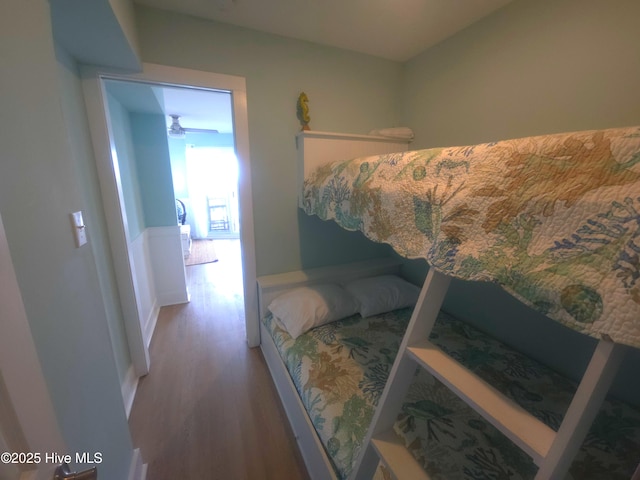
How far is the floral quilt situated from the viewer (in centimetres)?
42

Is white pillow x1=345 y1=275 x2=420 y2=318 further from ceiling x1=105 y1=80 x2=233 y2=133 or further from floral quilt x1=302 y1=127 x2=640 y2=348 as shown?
ceiling x1=105 y1=80 x2=233 y2=133

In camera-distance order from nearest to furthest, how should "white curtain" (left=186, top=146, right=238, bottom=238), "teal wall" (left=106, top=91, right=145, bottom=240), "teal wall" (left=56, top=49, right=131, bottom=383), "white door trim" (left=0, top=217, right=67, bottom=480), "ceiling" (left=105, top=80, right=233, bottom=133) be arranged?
"white door trim" (left=0, top=217, right=67, bottom=480) < "teal wall" (left=56, top=49, right=131, bottom=383) < "ceiling" (left=105, top=80, right=233, bottom=133) < "teal wall" (left=106, top=91, right=145, bottom=240) < "white curtain" (left=186, top=146, right=238, bottom=238)

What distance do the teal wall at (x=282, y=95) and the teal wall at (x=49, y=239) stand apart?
1.02m

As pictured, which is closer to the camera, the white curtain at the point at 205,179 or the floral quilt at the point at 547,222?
the floral quilt at the point at 547,222

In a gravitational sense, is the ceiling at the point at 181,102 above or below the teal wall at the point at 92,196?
above

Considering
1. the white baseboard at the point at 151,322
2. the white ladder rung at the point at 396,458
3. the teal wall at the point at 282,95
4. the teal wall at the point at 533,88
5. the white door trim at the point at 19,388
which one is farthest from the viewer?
the white baseboard at the point at 151,322

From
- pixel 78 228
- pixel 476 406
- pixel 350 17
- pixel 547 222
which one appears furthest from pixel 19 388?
pixel 350 17

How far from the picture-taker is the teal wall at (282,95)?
1.54 meters

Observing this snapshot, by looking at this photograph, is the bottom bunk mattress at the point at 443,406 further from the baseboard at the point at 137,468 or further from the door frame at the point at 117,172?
the door frame at the point at 117,172

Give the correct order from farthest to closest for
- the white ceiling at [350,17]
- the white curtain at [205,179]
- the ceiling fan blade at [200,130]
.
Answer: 1. the white curtain at [205,179]
2. the ceiling fan blade at [200,130]
3. the white ceiling at [350,17]

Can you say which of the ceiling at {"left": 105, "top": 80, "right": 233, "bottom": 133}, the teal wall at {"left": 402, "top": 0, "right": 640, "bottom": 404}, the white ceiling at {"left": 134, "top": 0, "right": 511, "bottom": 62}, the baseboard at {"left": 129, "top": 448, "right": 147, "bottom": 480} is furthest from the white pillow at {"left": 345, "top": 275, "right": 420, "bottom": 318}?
the white ceiling at {"left": 134, "top": 0, "right": 511, "bottom": 62}

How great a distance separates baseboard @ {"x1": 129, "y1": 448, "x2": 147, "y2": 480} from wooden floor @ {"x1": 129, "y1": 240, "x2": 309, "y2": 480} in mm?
37

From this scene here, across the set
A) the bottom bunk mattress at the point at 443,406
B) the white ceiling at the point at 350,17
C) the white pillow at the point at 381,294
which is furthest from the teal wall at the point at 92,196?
the white pillow at the point at 381,294

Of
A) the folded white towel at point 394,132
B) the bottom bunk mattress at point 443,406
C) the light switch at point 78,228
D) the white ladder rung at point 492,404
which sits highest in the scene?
the folded white towel at point 394,132
